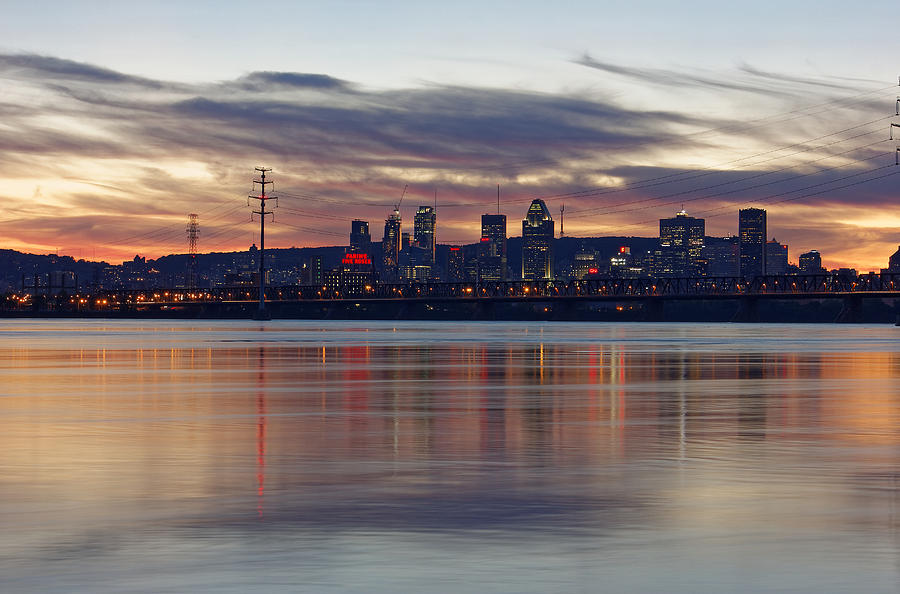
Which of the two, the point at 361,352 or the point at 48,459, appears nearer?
the point at 48,459

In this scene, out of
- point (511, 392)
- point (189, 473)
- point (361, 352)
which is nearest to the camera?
point (189, 473)

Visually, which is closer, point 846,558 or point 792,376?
point 846,558

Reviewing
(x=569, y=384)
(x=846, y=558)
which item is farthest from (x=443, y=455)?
(x=569, y=384)

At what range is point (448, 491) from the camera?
649 inches

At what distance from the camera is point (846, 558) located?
478 inches

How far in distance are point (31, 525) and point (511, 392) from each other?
2342 centimetres

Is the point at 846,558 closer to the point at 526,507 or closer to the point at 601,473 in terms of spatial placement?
the point at 526,507

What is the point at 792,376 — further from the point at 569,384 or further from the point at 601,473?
the point at 601,473

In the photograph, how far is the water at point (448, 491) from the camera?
11.5 meters

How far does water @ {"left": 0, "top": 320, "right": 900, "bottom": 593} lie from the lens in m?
11.5

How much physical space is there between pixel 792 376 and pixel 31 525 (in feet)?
118

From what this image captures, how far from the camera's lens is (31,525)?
13789 millimetres

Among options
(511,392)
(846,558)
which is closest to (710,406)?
(511,392)

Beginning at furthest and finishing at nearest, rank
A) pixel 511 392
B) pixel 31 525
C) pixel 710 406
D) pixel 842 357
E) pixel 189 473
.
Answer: pixel 842 357, pixel 511 392, pixel 710 406, pixel 189 473, pixel 31 525
